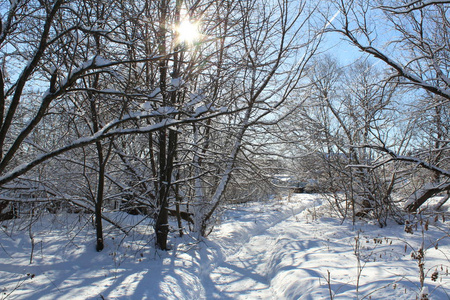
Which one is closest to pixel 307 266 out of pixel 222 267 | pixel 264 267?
pixel 264 267

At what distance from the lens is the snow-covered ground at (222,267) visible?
394 centimetres

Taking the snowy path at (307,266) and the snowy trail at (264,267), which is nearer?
the snowy path at (307,266)

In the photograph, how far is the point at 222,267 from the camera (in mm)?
6539

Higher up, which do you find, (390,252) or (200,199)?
(200,199)

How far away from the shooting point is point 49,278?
4383mm

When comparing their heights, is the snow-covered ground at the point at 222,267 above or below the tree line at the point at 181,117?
below

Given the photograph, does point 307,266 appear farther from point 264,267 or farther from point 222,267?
point 222,267

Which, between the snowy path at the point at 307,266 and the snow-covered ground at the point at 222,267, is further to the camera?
the snowy path at the point at 307,266

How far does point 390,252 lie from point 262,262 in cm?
276

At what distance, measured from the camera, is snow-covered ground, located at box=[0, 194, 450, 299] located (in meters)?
3.94

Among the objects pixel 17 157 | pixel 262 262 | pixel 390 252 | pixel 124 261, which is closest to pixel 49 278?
pixel 124 261

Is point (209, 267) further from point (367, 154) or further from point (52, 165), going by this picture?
point (367, 154)

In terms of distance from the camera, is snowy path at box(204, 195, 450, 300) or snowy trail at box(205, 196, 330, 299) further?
snowy trail at box(205, 196, 330, 299)

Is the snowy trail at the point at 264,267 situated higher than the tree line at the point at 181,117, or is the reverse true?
the tree line at the point at 181,117
